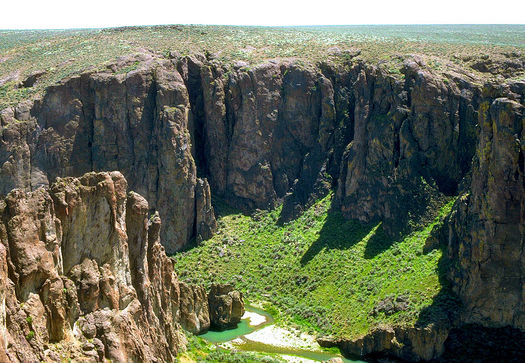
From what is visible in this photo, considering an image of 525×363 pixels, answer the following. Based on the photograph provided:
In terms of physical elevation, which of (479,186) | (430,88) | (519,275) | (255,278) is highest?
(430,88)

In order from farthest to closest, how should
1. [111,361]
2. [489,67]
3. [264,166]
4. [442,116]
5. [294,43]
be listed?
[294,43], [264,166], [489,67], [442,116], [111,361]

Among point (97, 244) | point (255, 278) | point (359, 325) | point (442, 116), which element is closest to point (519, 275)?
point (359, 325)

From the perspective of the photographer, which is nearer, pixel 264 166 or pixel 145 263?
pixel 145 263

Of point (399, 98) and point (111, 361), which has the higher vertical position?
point (399, 98)

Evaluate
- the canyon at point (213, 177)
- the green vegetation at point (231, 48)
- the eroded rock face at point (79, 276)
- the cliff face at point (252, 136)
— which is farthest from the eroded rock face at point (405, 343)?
the green vegetation at point (231, 48)

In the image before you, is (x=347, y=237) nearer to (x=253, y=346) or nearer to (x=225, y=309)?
(x=225, y=309)

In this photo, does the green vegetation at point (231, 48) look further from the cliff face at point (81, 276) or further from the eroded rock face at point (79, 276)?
the eroded rock face at point (79, 276)

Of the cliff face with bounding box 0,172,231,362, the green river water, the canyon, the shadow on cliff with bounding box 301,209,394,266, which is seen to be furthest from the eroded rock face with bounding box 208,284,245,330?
the cliff face with bounding box 0,172,231,362

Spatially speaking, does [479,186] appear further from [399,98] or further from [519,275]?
[399,98]
